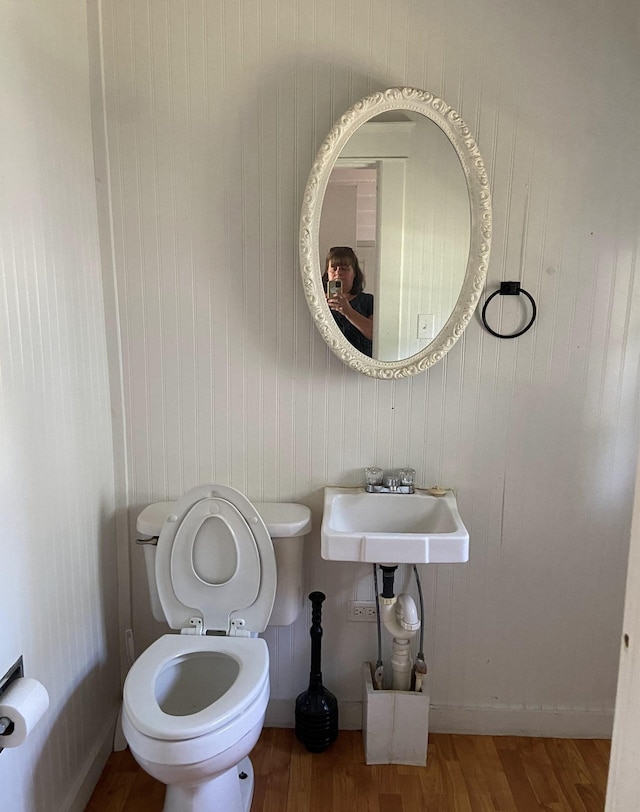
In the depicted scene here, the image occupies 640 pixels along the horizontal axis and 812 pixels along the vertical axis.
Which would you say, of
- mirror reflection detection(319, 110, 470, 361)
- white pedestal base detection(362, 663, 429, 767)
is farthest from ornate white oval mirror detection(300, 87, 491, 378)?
white pedestal base detection(362, 663, 429, 767)

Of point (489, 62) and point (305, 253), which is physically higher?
point (489, 62)

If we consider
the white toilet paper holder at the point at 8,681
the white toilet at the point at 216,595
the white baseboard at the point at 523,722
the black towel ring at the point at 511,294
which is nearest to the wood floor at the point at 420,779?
the white baseboard at the point at 523,722

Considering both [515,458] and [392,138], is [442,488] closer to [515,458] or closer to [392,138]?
[515,458]

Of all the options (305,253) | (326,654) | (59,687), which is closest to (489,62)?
(305,253)

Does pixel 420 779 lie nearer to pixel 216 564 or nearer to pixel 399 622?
pixel 399 622

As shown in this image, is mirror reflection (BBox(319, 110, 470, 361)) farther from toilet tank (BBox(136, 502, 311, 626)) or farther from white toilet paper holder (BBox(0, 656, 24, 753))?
white toilet paper holder (BBox(0, 656, 24, 753))

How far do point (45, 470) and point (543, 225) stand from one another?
5.03 ft

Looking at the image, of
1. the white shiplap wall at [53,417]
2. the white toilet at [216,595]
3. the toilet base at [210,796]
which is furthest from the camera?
the white toilet at [216,595]

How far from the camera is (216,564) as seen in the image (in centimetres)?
180

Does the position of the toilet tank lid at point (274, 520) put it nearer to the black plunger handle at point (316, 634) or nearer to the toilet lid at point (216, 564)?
the toilet lid at point (216, 564)

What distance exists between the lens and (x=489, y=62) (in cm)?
170

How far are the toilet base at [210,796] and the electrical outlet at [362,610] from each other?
22.6 inches

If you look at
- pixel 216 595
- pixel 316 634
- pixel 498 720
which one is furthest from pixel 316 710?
pixel 498 720

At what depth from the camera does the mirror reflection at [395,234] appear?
1720mm
